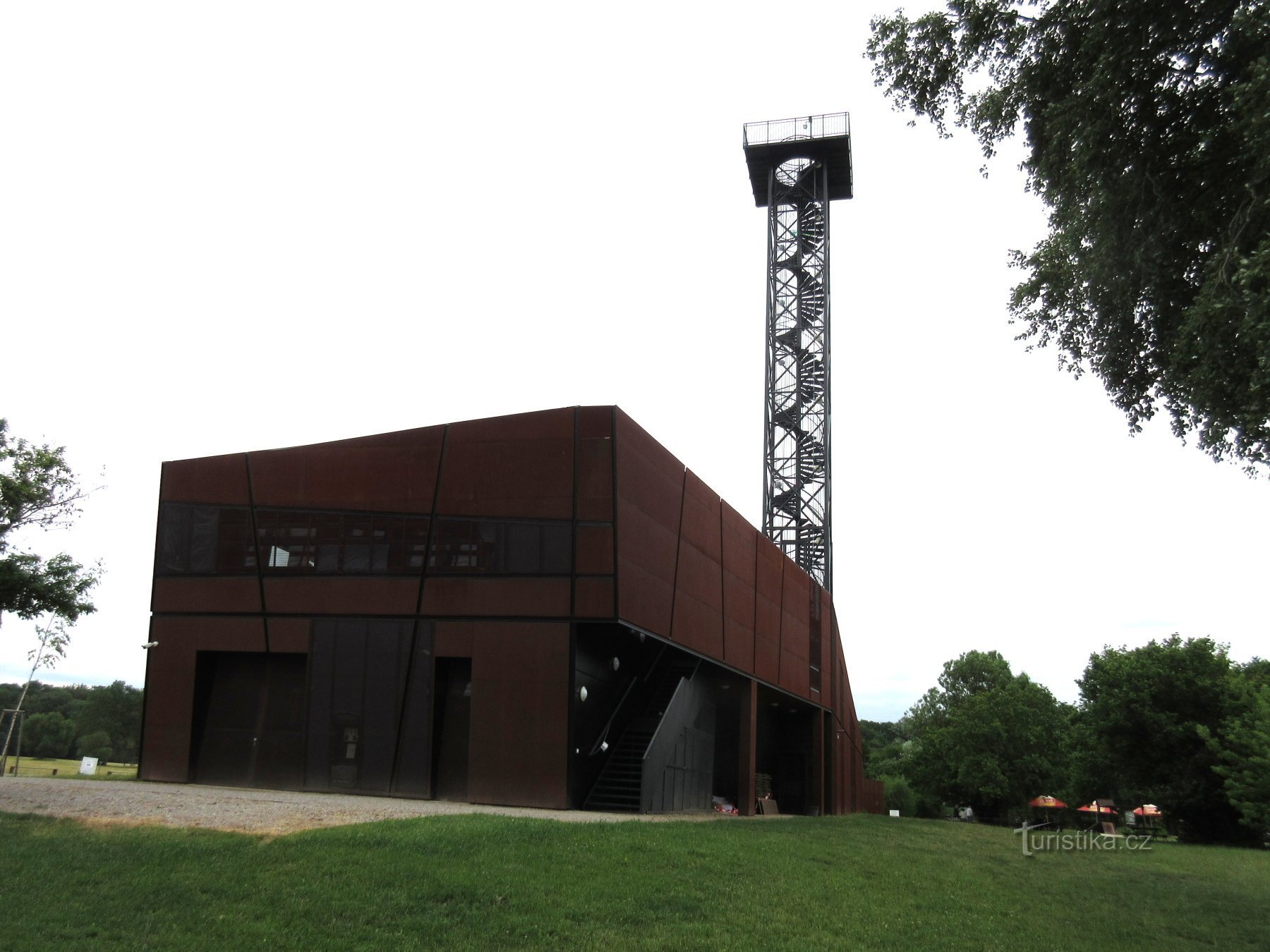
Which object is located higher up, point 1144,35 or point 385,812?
point 1144,35

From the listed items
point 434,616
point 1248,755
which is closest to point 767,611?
point 434,616

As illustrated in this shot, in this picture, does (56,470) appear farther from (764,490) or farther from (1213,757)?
(1213,757)

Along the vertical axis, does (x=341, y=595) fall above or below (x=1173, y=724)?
above

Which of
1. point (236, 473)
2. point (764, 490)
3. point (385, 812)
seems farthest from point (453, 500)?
point (764, 490)

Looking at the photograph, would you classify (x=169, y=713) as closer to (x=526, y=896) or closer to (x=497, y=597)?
(x=497, y=597)

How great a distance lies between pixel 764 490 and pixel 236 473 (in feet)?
93.5

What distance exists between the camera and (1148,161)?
12203 millimetres

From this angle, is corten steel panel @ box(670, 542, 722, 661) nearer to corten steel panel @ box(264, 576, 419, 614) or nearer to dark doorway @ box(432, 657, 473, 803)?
dark doorway @ box(432, 657, 473, 803)

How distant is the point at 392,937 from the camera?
9.38m

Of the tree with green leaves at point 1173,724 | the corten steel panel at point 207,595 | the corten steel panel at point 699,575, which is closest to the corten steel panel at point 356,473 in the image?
the corten steel panel at point 207,595

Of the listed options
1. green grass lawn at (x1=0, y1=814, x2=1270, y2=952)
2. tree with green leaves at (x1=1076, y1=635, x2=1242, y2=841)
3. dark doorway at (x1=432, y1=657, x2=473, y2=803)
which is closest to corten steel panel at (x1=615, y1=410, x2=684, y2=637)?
dark doorway at (x1=432, y1=657, x2=473, y2=803)

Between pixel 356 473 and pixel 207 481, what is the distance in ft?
12.4

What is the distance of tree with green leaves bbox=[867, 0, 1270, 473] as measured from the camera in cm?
1105

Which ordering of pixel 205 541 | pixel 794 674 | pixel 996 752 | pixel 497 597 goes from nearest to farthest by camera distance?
pixel 497 597 → pixel 205 541 → pixel 794 674 → pixel 996 752
